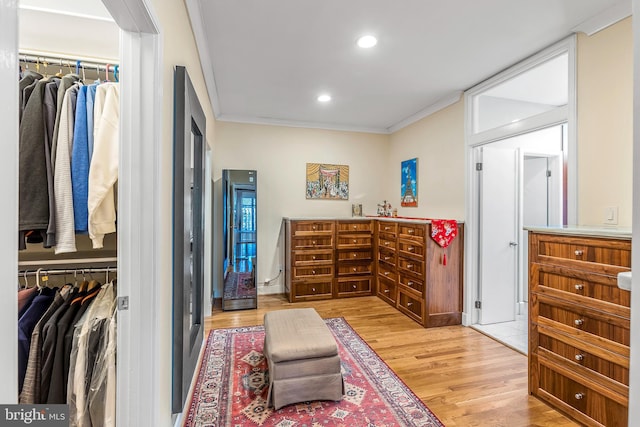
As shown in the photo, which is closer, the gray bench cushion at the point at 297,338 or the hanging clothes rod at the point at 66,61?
the hanging clothes rod at the point at 66,61

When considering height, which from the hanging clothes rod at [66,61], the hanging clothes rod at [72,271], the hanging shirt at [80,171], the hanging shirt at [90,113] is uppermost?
the hanging clothes rod at [66,61]

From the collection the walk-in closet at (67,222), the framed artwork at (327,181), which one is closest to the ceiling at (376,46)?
the walk-in closet at (67,222)

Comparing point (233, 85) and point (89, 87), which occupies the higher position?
point (233, 85)

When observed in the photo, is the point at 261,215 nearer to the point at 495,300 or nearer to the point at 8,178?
the point at 495,300

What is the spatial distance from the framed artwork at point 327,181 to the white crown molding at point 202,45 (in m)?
1.78

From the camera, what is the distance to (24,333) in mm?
1245

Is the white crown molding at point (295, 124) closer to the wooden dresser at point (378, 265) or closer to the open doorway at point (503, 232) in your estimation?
the wooden dresser at point (378, 265)

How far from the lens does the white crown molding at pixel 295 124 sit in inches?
167

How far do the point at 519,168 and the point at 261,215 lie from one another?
338 cm

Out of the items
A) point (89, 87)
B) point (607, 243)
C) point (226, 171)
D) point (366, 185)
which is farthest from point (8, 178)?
point (366, 185)

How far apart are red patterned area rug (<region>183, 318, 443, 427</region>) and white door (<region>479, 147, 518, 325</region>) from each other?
5.49 feet

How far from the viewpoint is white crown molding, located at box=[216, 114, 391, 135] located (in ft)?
14.0

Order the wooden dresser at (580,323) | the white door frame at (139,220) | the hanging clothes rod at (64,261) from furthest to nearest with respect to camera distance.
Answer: the wooden dresser at (580,323)
the hanging clothes rod at (64,261)
the white door frame at (139,220)

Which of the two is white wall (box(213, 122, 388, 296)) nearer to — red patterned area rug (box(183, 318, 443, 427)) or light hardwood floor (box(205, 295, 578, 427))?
light hardwood floor (box(205, 295, 578, 427))
